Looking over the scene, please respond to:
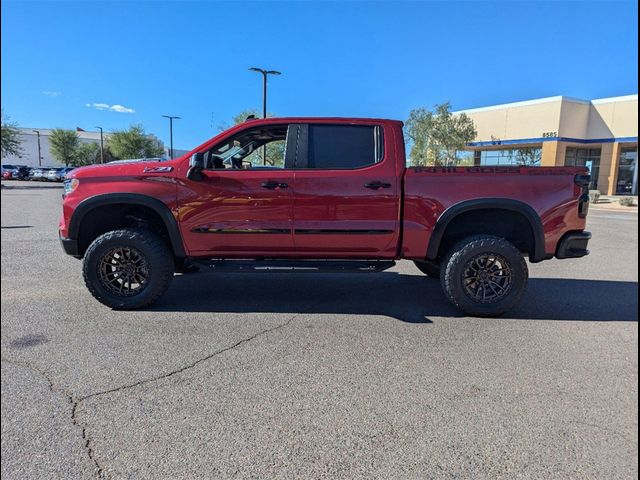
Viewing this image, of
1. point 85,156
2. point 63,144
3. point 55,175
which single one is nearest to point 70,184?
point 55,175

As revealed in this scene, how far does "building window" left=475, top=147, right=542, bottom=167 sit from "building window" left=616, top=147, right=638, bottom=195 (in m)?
6.12

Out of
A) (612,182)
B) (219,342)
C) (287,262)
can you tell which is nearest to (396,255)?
(287,262)

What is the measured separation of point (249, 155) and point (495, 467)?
427 cm

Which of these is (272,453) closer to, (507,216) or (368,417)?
(368,417)

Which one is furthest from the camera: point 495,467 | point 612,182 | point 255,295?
point 612,182

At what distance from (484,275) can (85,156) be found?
69960 mm

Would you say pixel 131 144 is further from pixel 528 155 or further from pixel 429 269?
pixel 429 269

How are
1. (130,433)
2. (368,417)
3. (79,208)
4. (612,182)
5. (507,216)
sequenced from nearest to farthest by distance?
1. (130,433)
2. (368,417)
3. (79,208)
4. (507,216)
5. (612,182)

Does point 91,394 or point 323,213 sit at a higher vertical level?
point 323,213

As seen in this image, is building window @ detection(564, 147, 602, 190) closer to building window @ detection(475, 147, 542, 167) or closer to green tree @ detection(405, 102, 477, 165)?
building window @ detection(475, 147, 542, 167)

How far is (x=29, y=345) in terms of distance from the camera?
3508 mm

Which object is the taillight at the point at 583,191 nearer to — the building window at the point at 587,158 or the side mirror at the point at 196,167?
the side mirror at the point at 196,167

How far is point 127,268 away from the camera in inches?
180

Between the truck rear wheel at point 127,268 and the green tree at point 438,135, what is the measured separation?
3214 cm
